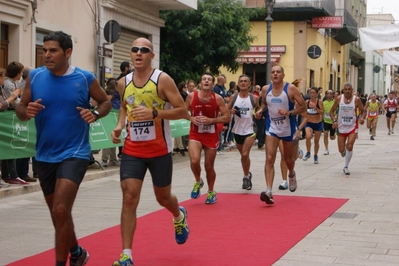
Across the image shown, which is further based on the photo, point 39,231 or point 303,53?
point 303,53

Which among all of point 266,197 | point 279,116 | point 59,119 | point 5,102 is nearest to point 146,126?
point 59,119

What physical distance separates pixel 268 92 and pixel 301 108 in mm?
604

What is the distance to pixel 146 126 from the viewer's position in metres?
6.69

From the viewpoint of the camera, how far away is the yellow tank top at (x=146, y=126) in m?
6.68

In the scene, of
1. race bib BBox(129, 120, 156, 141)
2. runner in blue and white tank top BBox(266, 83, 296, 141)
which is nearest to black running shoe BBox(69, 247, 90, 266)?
race bib BBox(129, 120, 156, 141)

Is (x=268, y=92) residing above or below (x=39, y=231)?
above

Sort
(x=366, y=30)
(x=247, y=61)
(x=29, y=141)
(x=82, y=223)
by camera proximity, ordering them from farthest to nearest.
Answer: (x=247, y=61), (x=366, y=30), (x=29, y=141), (x=82, y=223)

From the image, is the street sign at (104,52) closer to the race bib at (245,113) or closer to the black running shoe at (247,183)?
the race bib at (245,113)

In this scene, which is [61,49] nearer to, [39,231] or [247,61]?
[39,231]

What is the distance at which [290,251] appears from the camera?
24.0ft

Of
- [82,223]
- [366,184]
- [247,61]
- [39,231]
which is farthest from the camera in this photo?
[247,61]

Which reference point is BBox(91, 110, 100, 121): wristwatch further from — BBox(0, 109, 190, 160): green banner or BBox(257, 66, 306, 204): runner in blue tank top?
BBox(0, 109, 190, 160): green banner

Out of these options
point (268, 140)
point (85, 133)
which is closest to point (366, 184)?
point (268, 140)

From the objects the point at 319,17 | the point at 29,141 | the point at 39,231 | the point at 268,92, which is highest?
the point at 319,17
